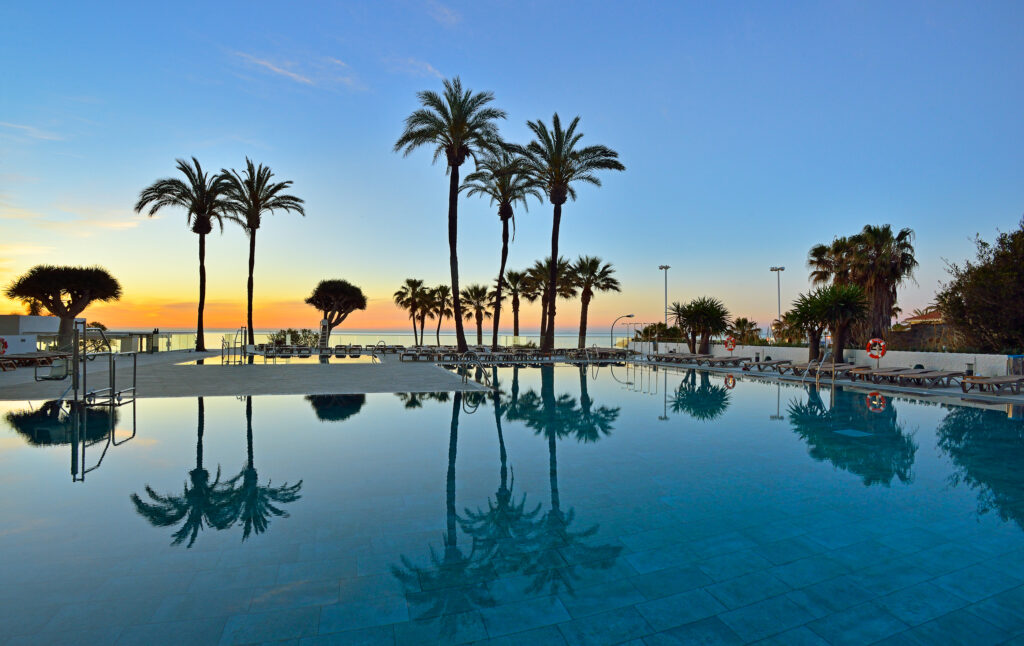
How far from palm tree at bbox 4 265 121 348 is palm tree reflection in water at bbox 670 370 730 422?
3465cm

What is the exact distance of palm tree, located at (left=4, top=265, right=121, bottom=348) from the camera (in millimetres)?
28484

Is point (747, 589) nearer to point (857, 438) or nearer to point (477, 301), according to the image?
point (857, 438)

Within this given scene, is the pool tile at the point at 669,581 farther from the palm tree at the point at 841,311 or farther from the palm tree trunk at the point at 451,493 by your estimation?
the palm tree at the point at 841,311

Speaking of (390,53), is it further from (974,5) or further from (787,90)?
(974,5)

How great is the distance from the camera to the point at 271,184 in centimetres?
2889

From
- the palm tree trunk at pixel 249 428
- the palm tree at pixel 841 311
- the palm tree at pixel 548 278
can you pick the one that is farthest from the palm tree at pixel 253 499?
the palm tree at pixel 548 278

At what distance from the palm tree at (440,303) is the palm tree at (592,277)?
17493 mm

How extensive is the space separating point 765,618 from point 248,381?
51.6ft

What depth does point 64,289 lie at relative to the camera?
29.8 m

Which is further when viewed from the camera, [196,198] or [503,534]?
[196,198]

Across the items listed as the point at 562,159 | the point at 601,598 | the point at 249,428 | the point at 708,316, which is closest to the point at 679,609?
the point at 601,598

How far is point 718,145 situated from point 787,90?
174 inches

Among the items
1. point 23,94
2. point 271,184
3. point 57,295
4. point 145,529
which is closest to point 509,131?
point 271,184

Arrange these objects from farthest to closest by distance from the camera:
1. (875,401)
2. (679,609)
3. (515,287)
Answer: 1. (515,287)
2. (875,401)
3. (679,609)
